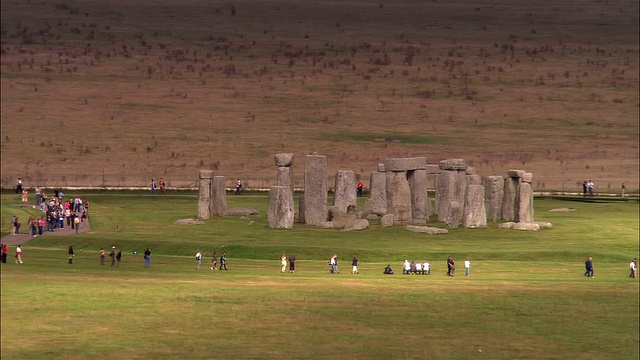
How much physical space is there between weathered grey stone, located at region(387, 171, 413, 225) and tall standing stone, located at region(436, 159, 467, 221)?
278 cm

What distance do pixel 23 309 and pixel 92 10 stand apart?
11240cm

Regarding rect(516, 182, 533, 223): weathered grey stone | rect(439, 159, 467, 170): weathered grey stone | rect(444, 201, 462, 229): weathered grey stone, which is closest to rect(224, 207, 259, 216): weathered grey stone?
rect(439, 159, 467, 170): weathered grey stone

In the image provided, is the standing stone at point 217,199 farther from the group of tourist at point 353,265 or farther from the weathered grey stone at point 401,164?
the group of tourist at point 353,265

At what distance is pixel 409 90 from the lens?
443 ft

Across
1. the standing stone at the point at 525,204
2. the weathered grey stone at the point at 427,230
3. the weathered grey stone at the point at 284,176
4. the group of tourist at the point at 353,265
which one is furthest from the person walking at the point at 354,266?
the weathered grey stone at the point at 284,176

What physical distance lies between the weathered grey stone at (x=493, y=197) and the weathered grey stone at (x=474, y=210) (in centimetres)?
483

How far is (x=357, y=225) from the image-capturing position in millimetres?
68000

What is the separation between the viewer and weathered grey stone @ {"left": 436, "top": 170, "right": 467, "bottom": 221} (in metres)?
73.2

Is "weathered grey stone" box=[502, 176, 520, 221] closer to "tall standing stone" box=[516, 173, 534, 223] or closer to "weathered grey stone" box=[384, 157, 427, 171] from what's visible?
"tall standing stone" box=[516, 173, 534, 223]

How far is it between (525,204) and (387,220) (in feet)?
21.8

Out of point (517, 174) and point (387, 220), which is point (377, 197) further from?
point (517, 174)

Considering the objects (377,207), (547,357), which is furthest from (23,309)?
(377,207)

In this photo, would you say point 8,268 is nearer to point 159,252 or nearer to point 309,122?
point 159,252

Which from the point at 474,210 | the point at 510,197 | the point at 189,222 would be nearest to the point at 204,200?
the point at 189,222
